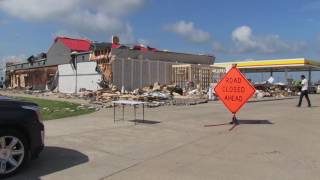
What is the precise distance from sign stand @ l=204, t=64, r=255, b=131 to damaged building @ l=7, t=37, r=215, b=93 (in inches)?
727

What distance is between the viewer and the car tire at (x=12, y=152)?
784 centimetres

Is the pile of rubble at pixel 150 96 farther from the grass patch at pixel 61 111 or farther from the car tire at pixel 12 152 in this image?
the car tire at pixel 12 152

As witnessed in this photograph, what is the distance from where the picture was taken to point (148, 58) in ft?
127

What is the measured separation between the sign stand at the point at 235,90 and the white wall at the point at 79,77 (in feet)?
63.7

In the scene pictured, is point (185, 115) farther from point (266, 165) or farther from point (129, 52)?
point (129, 52)

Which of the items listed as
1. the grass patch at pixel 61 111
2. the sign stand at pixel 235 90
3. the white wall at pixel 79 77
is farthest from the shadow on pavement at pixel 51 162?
the white wall at pixel 79 77

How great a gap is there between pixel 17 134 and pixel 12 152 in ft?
0.91

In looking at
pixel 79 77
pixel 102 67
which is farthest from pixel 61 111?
pixel 79 77

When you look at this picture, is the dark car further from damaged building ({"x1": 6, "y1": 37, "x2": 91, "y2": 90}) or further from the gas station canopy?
the gas station canopy

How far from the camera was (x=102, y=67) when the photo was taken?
3469 centimetres

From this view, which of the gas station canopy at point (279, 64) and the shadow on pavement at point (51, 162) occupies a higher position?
the gas station canopy at point (279, 64)

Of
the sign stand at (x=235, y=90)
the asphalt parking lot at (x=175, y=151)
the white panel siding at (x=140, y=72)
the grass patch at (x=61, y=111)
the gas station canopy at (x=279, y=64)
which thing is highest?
the gas station canopy at (x=279, y=64)

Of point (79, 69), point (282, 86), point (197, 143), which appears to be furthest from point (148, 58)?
point (197, 143)

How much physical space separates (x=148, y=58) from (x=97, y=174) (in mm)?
30952
